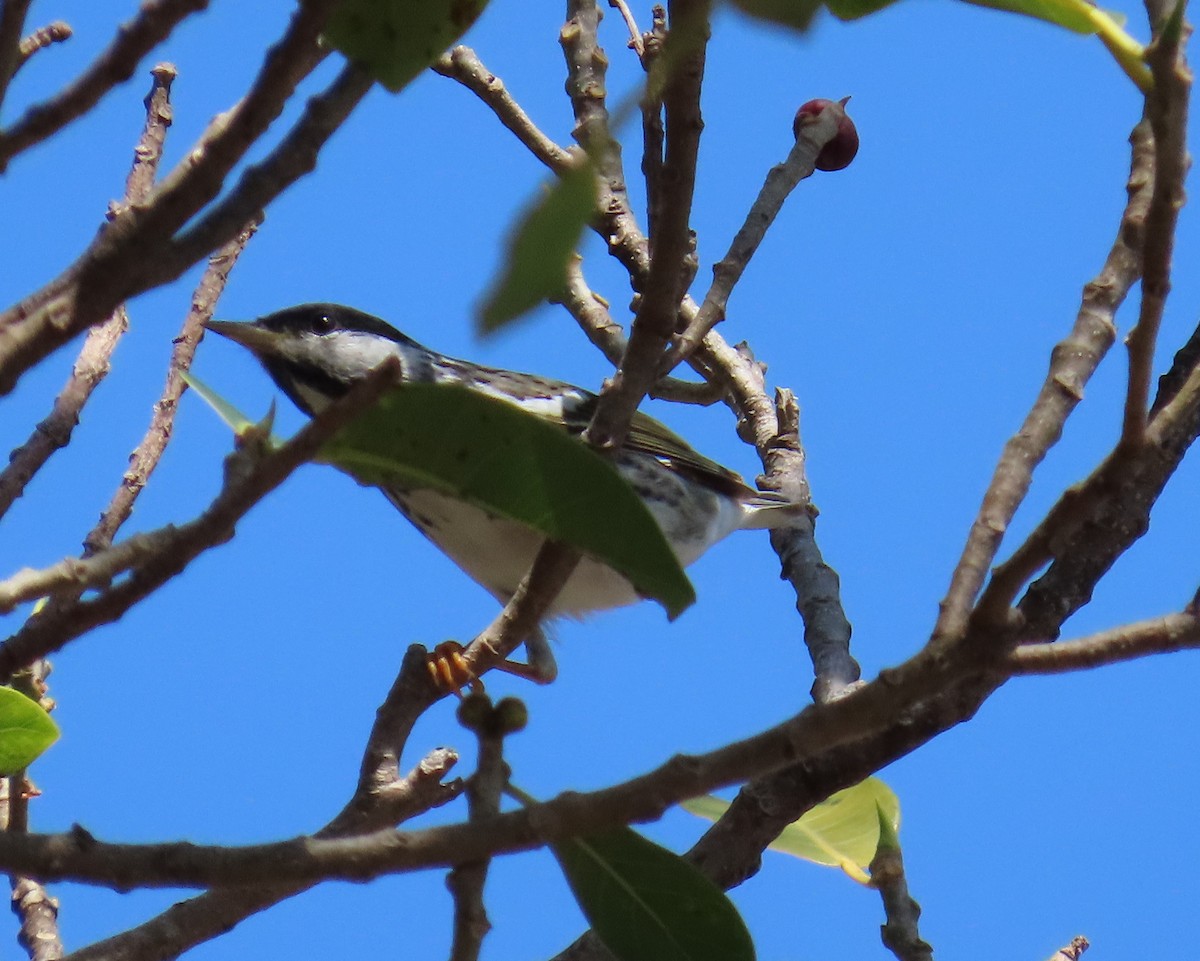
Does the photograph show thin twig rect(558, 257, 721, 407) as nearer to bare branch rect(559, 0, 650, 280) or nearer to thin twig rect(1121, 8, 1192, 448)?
bare branch rect(559, 0, 650, 280)

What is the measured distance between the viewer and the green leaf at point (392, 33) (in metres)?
1.13

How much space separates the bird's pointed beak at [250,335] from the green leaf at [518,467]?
2.41 m

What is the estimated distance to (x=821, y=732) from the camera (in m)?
1.15

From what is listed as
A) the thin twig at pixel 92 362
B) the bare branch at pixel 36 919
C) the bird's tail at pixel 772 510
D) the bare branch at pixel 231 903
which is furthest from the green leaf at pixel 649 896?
the bird's tail at pixel 772 510

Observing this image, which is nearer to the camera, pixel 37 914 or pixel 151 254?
pixel 151 254

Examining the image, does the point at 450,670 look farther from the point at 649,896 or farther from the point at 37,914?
the point at 37,914

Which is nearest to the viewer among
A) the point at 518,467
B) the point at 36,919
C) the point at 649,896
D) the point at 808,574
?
the point at 518,467

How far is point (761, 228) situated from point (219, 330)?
1.93m

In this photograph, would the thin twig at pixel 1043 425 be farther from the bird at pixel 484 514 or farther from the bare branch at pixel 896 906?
the bird at pixel 484 514

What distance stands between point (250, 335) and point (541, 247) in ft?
Answer: 10.4

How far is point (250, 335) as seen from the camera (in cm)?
377

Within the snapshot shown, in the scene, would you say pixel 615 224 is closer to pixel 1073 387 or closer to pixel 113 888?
pixel 1073 387

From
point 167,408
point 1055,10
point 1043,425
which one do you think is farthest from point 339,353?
point 1055,10

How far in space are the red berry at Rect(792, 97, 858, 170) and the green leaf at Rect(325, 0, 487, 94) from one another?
7.86 feet
